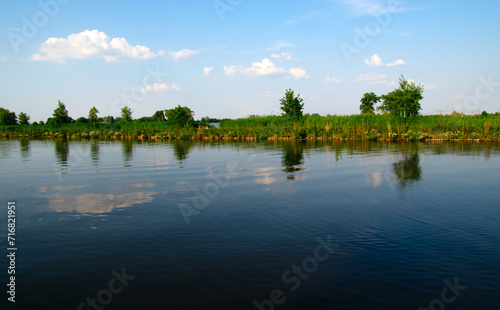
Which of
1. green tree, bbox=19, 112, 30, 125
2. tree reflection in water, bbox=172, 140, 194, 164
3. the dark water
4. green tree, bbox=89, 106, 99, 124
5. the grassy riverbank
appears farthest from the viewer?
green tree, bbox=19, 112, 30, 125

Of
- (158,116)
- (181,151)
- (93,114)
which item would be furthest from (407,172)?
(158,116)

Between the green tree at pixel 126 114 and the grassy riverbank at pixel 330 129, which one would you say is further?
the green tree at pixel 126 114

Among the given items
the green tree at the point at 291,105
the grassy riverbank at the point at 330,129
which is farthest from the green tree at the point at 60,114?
the green tree at the point at 291,105

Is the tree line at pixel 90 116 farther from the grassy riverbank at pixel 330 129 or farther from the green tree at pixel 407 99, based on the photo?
the green tree at pixel 407 99

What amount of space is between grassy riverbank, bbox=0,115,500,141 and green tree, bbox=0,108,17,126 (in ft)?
139

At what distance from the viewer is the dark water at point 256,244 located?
5.42 metres

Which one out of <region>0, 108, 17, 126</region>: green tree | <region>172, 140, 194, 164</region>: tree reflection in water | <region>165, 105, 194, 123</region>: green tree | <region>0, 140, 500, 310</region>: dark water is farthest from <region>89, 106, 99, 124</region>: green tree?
<region>0, 140, 500, 310</region>: dark water

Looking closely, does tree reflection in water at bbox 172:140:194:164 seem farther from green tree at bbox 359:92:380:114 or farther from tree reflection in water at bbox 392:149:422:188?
green tree at bbox 359:92:380:114

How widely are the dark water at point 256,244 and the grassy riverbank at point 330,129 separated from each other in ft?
102

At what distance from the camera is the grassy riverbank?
4162 cm

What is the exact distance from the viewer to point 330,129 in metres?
48.6

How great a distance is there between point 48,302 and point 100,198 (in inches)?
265

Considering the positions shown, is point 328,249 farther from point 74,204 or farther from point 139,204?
point 74,204

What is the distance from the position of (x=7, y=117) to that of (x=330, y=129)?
91577 mm
